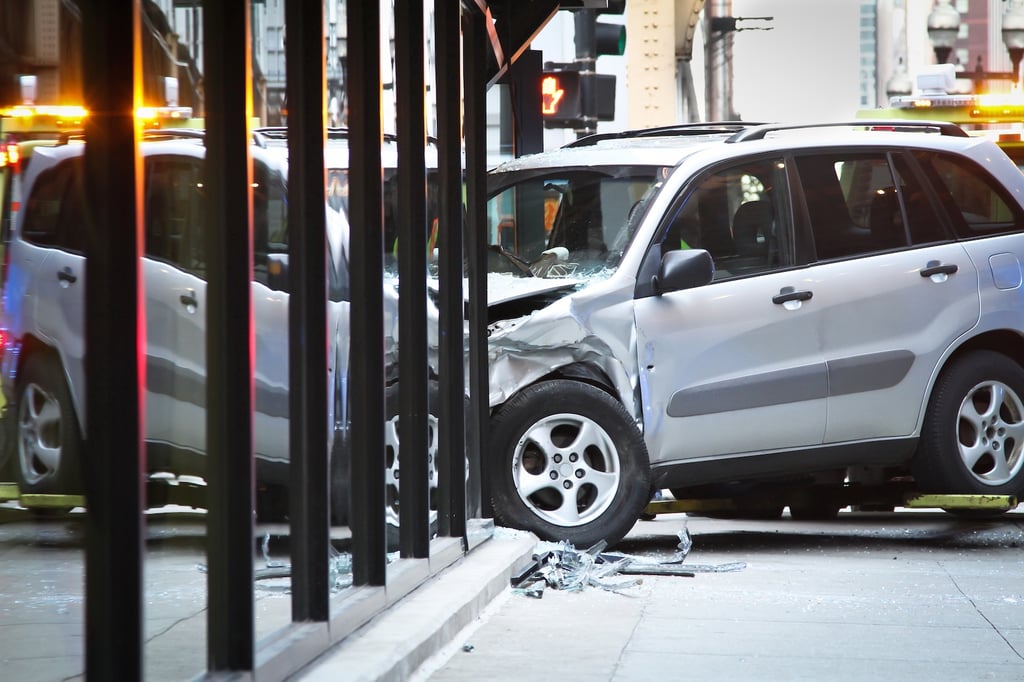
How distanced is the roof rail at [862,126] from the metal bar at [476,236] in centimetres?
174

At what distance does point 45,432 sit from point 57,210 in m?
0.37

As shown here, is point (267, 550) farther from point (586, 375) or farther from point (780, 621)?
point (586, 375)

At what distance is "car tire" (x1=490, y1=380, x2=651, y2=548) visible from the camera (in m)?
7.28

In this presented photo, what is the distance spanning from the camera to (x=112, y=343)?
287cm

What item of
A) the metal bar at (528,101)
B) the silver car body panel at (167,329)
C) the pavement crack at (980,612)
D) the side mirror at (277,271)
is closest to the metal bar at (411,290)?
the silver car body panel at (167,329)

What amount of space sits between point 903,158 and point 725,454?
1.87 metres

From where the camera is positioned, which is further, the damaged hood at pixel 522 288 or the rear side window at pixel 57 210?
the damaged hood at pixel 522 288

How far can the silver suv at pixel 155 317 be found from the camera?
2.62 m

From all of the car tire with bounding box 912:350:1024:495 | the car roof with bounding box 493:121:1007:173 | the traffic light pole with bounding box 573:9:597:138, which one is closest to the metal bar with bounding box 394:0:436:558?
the car roof with bounding box 493:121:1007:173

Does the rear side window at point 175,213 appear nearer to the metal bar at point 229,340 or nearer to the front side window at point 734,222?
the metal bar at point 229,340

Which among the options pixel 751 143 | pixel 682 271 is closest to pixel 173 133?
pixel 682 271

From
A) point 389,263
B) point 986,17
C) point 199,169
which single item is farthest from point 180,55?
point 986,17

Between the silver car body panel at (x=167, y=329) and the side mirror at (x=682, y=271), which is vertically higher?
the side mirror at (x=682, y=271)

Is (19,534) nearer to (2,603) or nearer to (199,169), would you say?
(2,603)
